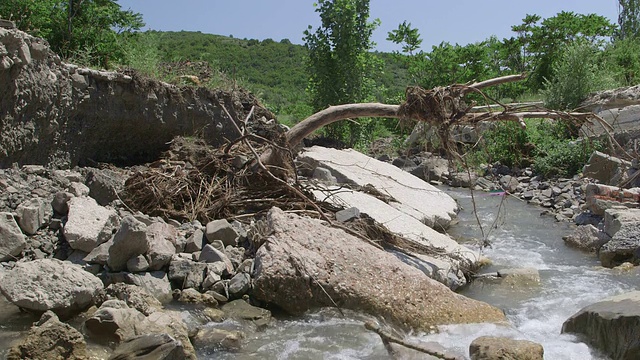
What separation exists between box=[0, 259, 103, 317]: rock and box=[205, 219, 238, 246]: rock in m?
1.31

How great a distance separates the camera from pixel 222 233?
514 cm

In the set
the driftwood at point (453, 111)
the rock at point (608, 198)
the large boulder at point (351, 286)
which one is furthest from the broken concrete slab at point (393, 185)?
the large boulder at point (351, 286)

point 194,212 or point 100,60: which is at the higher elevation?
point 100,60

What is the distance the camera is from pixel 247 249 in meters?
5.16

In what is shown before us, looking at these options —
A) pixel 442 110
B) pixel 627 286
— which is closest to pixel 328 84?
pixel 442 110

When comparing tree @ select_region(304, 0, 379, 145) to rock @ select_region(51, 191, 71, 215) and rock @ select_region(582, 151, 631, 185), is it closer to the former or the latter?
rock @ select_region(582, 151, 631, 185)

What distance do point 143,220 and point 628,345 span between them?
369cm

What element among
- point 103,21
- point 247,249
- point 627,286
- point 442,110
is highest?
point 103,21

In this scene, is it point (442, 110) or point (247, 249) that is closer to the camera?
point (247, 249)

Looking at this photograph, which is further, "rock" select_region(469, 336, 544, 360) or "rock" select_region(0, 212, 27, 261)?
"rock" select_region(0, 212, 27, 261)

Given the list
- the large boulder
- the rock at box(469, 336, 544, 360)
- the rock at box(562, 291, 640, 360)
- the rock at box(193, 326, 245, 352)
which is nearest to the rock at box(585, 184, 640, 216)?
the rock at box(562, 291, 640, 360)

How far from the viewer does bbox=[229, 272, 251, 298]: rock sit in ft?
14.6

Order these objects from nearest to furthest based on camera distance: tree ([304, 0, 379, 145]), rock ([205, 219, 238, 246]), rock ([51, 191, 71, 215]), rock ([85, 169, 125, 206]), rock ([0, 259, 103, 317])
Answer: rock ([0, 259, 103, 317]), rock ([51, 191, 71, 215]), rock ([205, 219, 238, 246]), rock ([85, 169, 125, 206]), tree ([304, 0, 379, 145])

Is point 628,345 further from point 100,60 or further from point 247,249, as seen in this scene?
point 100,60
